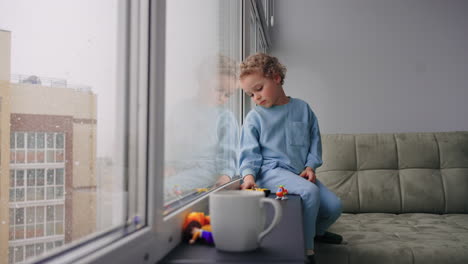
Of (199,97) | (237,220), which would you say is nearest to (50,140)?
(237,220)

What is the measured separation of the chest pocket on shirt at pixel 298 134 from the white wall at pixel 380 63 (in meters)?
1.25

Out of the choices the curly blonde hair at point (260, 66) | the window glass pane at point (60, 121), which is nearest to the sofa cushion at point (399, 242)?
the curly blonde hair at point (260, 66)

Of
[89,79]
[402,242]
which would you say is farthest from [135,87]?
[402,242]

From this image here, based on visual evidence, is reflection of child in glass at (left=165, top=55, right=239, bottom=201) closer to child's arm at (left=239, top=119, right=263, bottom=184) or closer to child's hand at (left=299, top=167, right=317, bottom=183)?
Result: child's arm at (left=239, top=119, right=263, bottom=184)

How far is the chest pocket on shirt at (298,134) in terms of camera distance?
1.52 meters

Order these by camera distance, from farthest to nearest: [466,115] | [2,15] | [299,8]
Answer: [299,8] < [466,115] < [2,15]

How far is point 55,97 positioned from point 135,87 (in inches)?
4.6

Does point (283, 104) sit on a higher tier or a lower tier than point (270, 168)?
higher

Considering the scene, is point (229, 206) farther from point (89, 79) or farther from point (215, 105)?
point (215, 105)

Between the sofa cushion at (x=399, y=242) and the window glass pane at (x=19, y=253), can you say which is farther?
the sofa cushion at (x=399, y=242)

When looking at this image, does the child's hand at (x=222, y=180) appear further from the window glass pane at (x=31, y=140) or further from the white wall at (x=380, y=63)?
the white wall at (x=380, y=63)

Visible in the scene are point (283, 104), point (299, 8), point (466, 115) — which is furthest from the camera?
point (299, 8)

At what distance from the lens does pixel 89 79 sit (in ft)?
1.81

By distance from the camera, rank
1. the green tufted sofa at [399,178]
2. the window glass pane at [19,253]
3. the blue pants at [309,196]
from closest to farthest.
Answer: the window glass pane at [19,253]
the blue pants at [309,196]
the green tufted sofa at [399,178]
